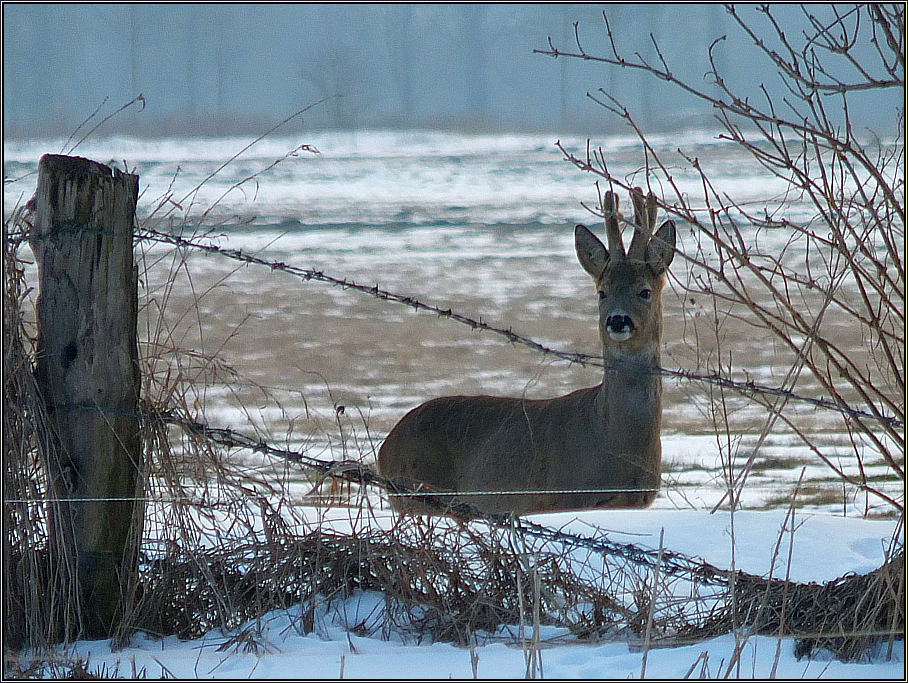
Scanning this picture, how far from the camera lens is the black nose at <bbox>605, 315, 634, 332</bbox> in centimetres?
508

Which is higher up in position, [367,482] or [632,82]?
[632,82]

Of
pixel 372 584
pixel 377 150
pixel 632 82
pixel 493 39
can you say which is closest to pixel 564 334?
pixel 372 584

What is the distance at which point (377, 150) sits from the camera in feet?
78.0

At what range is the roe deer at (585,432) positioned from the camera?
5.11 metres

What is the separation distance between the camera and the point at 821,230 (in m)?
14.0

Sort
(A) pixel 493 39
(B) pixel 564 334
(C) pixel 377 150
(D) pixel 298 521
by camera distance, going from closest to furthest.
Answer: (D) pixel 298 521
(B) pixel 564 334
(A) pixel 493 39
(C) pixel 377 150

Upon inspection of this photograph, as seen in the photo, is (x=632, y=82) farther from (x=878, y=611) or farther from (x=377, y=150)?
(x=878, y=611)

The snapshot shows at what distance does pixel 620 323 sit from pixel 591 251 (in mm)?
452

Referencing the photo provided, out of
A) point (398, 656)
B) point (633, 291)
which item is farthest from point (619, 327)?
point (398, 656)

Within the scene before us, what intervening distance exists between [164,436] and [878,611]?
206 centimetres

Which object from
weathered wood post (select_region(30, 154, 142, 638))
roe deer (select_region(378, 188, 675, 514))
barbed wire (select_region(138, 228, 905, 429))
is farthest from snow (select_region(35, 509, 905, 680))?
roe deer (select_region(378, 188, 675, 514))

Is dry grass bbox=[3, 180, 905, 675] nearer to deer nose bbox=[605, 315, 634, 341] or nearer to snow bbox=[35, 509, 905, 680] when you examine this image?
snow bbox=[35, 509, 905, 680]

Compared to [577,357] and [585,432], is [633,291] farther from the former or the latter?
[577,357]

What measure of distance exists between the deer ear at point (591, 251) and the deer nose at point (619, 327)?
338mm
